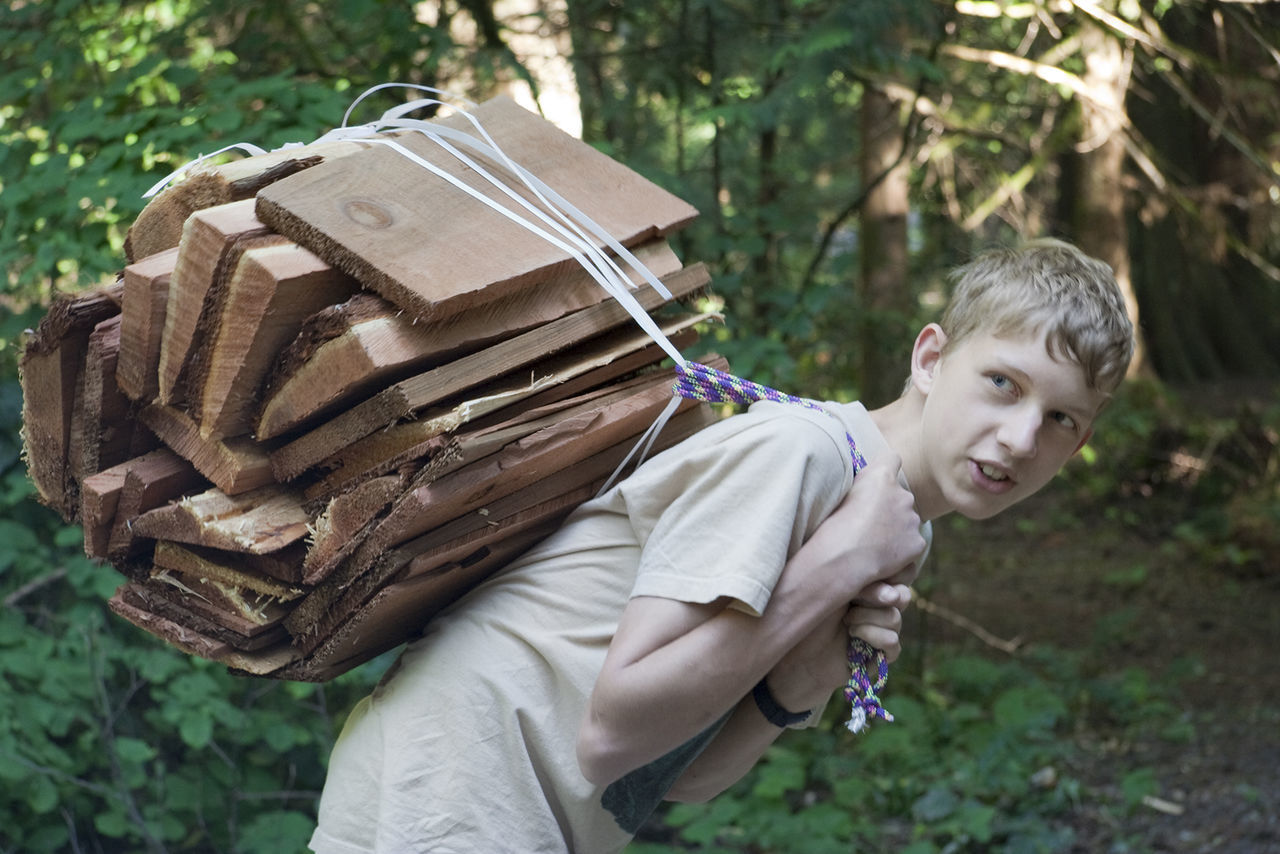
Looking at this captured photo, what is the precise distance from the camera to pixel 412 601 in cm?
166

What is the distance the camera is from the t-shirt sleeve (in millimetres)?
1510

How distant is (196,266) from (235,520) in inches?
14.3

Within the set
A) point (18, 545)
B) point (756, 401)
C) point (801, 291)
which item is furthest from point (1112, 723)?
point (18, 545)

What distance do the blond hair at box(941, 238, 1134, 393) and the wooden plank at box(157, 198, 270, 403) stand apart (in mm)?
1110

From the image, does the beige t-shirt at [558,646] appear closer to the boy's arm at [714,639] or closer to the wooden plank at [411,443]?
the boy's arm at [714,639]

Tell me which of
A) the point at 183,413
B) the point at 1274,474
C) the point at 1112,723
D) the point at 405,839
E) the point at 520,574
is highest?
the point at 183,413

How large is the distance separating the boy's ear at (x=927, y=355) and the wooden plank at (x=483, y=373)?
0.47m

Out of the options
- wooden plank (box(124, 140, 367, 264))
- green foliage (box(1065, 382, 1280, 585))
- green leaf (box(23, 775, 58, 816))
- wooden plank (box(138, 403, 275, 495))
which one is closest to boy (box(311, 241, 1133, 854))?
wooden plank (box(138, 403, 275, 495))

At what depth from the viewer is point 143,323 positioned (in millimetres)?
1590

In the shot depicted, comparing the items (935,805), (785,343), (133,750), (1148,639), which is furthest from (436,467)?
(1148,639)

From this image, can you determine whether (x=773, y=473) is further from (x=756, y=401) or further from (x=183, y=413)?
(x=183, y=413)

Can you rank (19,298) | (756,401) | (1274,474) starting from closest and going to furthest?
(756,401), (19,298), (1274,474)

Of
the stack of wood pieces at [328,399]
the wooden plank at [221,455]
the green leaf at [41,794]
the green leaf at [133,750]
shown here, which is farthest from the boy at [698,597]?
the green leaf at [41,794]

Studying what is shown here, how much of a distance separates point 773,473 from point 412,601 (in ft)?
1.85
